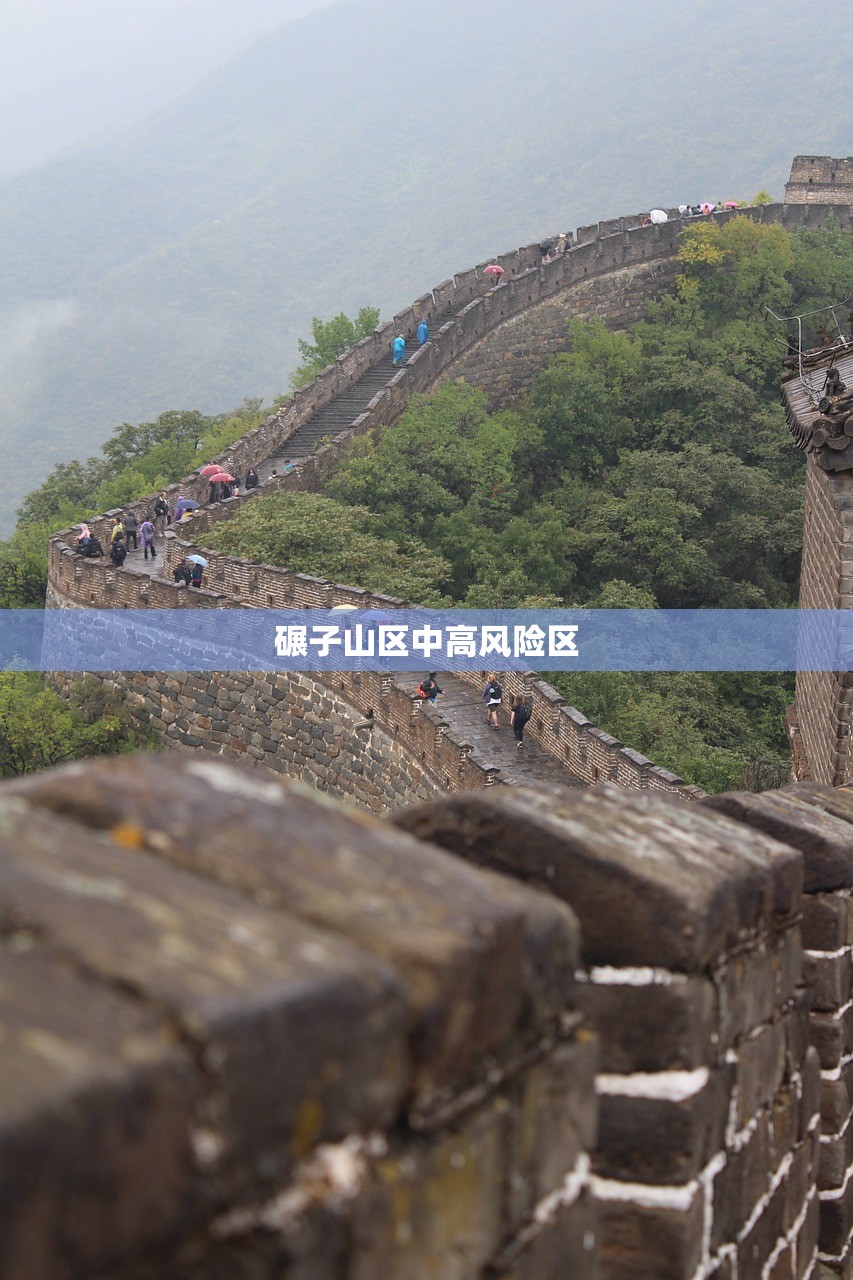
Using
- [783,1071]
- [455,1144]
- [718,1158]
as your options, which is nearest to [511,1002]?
[455,1144]

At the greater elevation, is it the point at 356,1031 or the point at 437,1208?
the point at 356,1031

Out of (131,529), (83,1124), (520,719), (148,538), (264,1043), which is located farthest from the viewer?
(131,529)

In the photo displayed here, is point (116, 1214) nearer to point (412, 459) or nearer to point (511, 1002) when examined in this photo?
point (511, 1002)

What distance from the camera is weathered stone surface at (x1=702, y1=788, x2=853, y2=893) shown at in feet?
13.2

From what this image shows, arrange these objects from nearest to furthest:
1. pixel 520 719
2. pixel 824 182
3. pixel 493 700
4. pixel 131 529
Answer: pixel 520 719 < pixel 493 700 < pixel 131 529 < pixel 824 182

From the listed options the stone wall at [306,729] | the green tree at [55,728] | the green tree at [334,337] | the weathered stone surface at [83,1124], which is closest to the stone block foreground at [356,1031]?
the weathered stone surface at [83,1124]

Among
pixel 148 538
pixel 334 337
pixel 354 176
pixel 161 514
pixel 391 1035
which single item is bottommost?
pixel 391 1035

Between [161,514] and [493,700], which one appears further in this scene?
[161,514]

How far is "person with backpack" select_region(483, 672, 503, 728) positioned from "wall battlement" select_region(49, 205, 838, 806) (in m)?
0.22

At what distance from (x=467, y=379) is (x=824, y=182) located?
15.5m

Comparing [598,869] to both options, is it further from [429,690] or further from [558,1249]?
[429,690]

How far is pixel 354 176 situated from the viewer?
6294 inches
